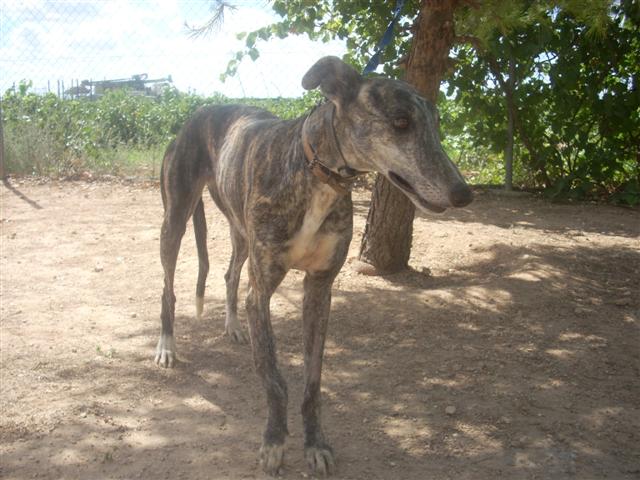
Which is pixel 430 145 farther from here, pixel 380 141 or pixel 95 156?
pixel 95 156

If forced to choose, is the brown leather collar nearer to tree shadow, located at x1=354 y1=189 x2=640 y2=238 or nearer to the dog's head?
the dog's head

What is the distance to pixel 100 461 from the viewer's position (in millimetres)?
3426

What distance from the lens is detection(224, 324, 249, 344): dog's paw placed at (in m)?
5.04

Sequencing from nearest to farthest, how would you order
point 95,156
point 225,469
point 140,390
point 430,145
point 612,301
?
point 430,145 < point 225,469 < point 140,390 < point 612,301 < point 95,156

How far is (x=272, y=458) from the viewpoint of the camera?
3.33 m

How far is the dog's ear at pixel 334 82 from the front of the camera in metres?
3.10

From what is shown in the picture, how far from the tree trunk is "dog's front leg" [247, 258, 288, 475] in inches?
94.0

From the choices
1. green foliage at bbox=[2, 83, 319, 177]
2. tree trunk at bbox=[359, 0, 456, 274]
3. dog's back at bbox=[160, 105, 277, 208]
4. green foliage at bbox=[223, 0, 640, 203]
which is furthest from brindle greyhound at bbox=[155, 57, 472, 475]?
green foliage at bbox=[2, 83, 319, 177]

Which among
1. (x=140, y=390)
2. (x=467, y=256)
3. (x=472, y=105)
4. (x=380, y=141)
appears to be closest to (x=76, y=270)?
(x=140, y=390)

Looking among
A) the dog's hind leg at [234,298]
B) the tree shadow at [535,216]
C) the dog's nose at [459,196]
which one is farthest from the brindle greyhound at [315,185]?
the tree shadow at [535,216]

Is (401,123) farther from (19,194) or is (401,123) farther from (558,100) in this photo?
(19,194)

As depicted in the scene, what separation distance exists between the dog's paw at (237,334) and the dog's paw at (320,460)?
1699mm

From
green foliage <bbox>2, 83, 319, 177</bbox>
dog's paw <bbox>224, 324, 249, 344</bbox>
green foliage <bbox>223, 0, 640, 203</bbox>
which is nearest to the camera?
dog's paw <bbox>224, 324, 249, 344</bbox>

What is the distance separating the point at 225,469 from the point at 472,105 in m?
7.05
